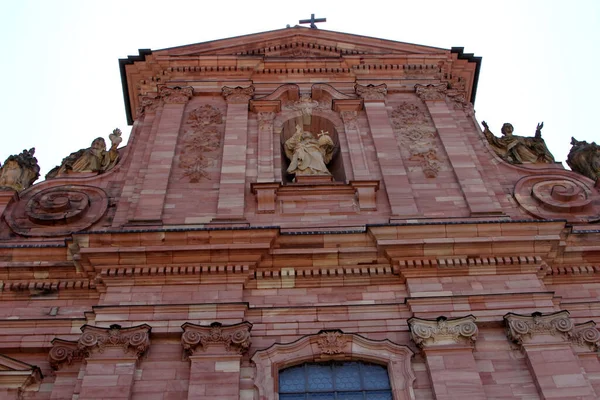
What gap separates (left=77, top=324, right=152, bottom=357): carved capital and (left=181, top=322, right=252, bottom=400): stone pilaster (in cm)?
58

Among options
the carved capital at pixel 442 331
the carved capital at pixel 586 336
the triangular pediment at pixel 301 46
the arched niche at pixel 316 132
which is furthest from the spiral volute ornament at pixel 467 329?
the triangular pediment at pixel 301 46

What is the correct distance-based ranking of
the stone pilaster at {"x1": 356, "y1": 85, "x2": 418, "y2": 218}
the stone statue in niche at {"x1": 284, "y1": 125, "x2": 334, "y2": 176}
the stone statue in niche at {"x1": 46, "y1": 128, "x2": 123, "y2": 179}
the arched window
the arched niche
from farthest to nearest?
1. the arched niche
2. the stone statue in niche at {"x1": 46, "y1": 128, "x2": 123, "y2": 179}
3. the stone statue in niche at {"x1": 284, "y1": 125, "x2": 334, "y2": 176}
4. the stone pilaster at {"x1": 356, "y1": 85, "x2": 418, "y2": 218}
5. the arched window

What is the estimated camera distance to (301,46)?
20750 millimetres

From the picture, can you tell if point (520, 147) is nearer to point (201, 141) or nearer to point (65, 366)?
point (201, 141)

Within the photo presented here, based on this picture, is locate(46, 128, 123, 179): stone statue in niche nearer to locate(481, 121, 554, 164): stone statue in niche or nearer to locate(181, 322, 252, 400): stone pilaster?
locate(181, 322, 252, 400): stone pilaster

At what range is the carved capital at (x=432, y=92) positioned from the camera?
59.4ft

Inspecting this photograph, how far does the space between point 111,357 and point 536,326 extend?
6149 mm

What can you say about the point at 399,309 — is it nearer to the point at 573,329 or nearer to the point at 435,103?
the point at 573,329

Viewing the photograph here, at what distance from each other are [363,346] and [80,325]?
4.36m

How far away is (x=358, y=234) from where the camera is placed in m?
13.1

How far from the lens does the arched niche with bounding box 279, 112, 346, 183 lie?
16.4 m

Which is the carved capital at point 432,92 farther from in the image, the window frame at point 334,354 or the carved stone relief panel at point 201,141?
the window frame at point 334,354

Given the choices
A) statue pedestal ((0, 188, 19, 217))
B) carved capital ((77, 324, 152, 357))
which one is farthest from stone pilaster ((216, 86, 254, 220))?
statue pedestal ((0, 188, 19, 217))

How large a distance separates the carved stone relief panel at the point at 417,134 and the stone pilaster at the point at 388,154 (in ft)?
0.85
